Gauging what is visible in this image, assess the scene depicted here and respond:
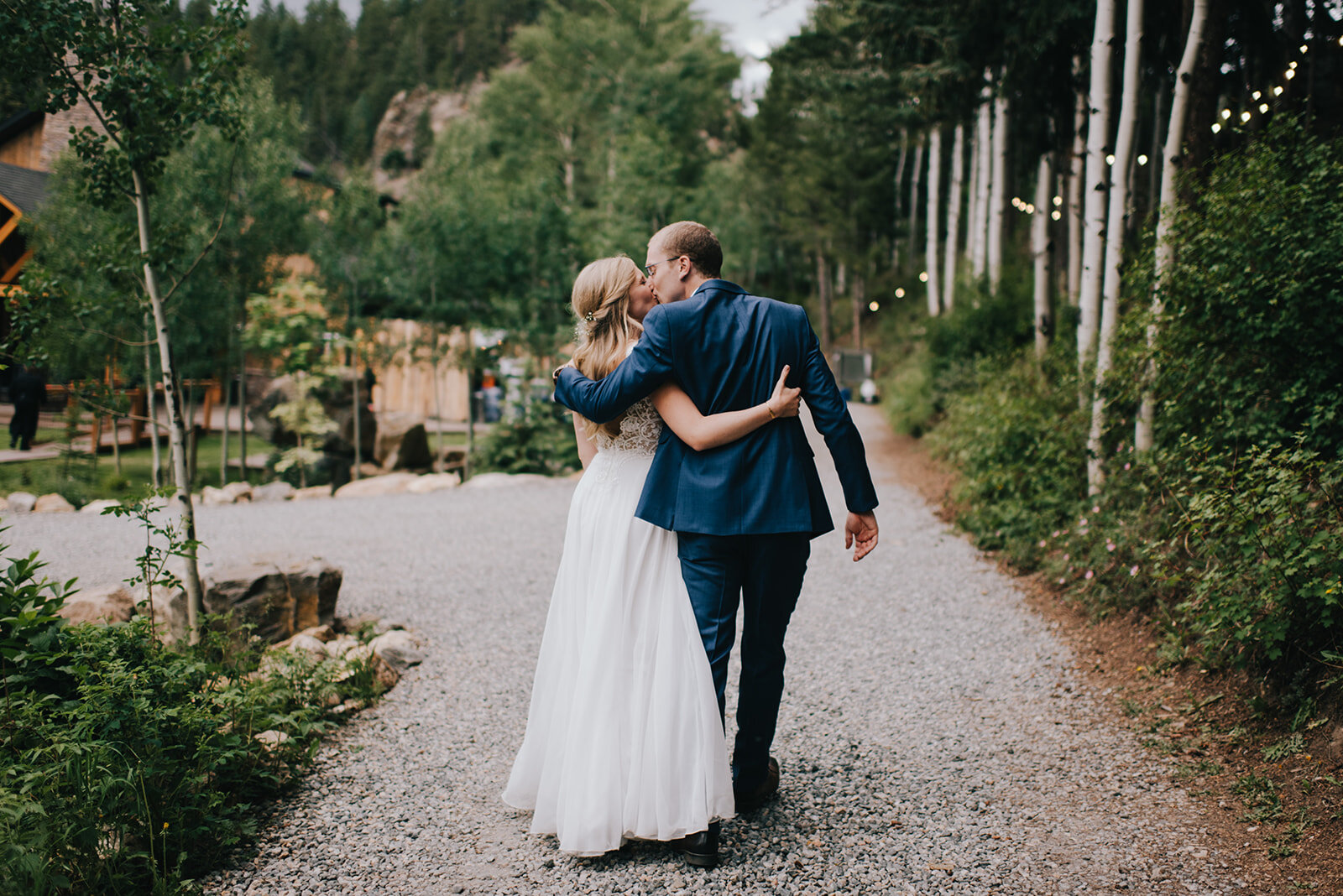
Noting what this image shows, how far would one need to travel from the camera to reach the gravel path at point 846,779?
2670mm

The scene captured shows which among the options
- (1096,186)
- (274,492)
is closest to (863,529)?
(1096,186)

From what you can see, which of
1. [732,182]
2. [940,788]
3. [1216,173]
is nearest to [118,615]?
[940,788]

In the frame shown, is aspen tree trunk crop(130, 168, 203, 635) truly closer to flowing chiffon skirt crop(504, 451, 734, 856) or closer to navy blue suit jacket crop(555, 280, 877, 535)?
flowing chiffon skirt crop(504, 451, 734, 856)

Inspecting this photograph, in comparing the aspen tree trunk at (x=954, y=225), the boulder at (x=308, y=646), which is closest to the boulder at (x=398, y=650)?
the boulder at (x=308, y=646)

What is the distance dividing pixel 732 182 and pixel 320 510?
3042 cm

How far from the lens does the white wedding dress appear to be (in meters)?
2.64

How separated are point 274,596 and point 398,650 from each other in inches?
32.2

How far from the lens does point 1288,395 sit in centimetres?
406

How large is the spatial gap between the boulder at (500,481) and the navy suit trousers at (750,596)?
9.67 metres

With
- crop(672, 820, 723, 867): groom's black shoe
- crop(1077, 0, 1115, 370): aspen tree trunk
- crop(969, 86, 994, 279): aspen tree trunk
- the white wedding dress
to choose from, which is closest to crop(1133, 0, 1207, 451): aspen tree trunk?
crop(1077, 0, 1115, 370): aspen tree trunk

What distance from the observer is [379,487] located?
1259 centimetres

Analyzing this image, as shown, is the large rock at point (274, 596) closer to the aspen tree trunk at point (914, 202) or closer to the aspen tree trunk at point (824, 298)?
the aspen tree trunk at point (914, 202)

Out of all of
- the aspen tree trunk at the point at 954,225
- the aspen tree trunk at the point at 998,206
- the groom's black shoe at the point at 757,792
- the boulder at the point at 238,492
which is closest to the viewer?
the groom's black shoe at the point at 757,792

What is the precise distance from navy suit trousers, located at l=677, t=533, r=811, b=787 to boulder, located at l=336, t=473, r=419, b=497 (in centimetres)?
1026
